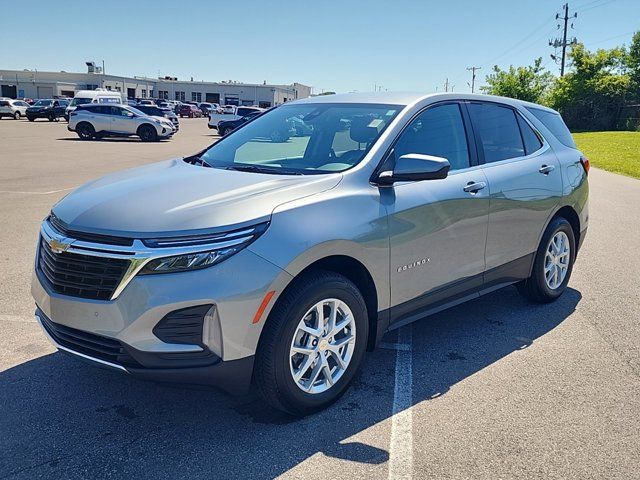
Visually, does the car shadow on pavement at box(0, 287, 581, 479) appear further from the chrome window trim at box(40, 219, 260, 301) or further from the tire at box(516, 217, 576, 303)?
the tire at box(516, 217, 576, 303)

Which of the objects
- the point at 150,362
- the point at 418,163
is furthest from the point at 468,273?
the point at 150,362

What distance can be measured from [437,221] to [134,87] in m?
108

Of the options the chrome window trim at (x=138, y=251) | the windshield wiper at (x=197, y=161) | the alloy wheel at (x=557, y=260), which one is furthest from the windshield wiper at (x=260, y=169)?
the alloy wheel at (x=557, y=260)

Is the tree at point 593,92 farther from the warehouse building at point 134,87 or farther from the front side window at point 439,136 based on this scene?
the front side window at point 439,136

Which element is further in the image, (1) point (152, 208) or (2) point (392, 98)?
(2) point (392, 98)

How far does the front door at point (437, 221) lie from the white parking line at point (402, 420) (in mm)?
405

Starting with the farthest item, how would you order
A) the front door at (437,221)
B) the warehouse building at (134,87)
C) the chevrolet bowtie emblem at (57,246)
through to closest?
1. the warehouse building at (134,87)
2. the front door at (437,221)
3. the chevrolet bowtie emblem at (57,246)

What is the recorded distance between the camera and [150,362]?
3.00 m

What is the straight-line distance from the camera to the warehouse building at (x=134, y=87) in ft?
306

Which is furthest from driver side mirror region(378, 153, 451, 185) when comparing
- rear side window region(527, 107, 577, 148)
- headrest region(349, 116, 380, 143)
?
rear side window region(527, 107, 577, 148)

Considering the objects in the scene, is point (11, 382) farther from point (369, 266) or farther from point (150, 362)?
point (369, 266)

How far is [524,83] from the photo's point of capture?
67.2 meters

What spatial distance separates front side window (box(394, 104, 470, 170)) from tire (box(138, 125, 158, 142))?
1071 inches

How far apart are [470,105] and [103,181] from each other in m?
2.80
